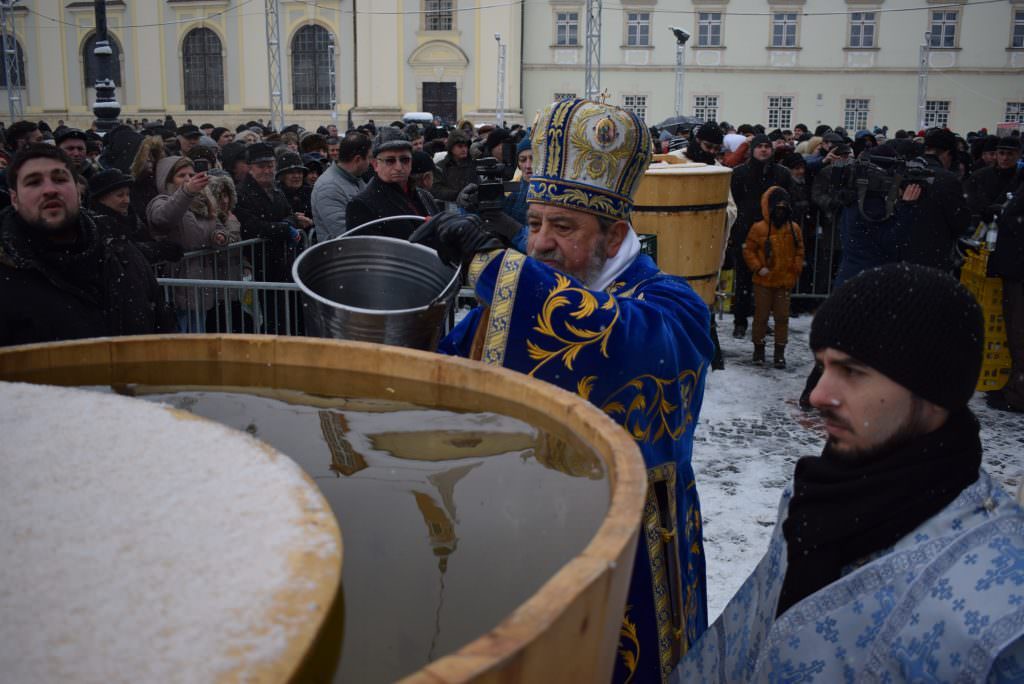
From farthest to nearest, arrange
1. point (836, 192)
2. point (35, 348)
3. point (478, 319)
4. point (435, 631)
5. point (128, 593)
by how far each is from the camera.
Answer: point (836, 192), point (478, 319), point (35, 348), point (435, 631), point (128, 593)

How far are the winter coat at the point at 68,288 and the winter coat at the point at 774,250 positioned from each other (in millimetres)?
5634

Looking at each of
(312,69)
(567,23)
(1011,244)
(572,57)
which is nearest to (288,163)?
(1011,244)

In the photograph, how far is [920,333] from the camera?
1463 millimetres

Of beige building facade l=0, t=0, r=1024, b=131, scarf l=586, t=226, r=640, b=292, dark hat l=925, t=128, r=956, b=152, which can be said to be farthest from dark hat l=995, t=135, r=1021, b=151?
beige building facade l=0, t=0, r=1024, b=131

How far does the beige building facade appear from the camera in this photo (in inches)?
1592

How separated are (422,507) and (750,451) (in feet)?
16.5

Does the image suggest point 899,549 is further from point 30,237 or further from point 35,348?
point 30,237

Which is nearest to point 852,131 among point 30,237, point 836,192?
point 836,192

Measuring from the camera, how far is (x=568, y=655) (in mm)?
661

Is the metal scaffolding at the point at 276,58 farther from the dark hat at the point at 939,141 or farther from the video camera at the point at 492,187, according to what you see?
the video camera at the point at 492,187

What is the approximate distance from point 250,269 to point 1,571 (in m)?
5.97

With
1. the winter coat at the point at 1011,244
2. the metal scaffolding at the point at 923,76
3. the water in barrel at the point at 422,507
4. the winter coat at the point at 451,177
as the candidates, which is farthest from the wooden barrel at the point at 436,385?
the metal scaffolding at the point at 923,76

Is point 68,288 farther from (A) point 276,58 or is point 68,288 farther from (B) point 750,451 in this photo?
(A) point 276,58

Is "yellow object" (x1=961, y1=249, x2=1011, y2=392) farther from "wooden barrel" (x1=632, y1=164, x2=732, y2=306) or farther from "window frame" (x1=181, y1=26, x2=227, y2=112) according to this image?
"window frame" (x1=181, y1=26, x2=227, y2=112)
